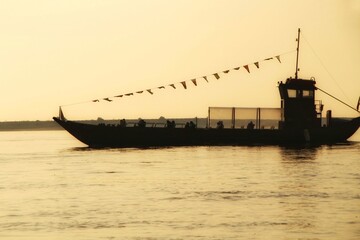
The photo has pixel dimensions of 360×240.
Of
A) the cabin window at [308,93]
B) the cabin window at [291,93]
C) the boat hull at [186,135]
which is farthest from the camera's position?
the boat hull at [186,135]

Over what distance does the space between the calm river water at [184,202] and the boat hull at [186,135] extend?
107 ft

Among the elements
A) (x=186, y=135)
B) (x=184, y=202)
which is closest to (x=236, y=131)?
(x=186, y=135)

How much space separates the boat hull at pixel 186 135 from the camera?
96312 millimetres

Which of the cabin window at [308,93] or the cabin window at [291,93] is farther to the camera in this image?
the cabin window at [291,93]

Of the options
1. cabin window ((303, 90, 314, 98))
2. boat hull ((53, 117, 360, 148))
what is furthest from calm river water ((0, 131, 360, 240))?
boat hull ((53, 117, 360, 148))

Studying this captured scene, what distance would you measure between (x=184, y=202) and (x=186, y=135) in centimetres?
6187

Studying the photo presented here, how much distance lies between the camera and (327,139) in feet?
330

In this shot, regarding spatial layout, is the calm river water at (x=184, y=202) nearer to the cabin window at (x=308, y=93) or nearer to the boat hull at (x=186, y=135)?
the cabin window at (x=308, y=93)

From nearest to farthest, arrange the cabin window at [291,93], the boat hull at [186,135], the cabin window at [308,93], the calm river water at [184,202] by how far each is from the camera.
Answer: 1. the calm river water at [184,202]
2. the cabin window at [308,93]
3. the cabin window at [291,93]
4. the boat hull at [186,135]

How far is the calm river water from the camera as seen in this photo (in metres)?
28.2

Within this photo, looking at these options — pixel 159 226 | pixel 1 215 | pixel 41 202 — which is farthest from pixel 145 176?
pixel 159 226

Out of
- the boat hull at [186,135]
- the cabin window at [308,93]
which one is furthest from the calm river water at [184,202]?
the boat hull at [186,135]

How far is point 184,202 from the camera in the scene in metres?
37.0

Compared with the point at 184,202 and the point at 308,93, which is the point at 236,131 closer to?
the point at 308,93
